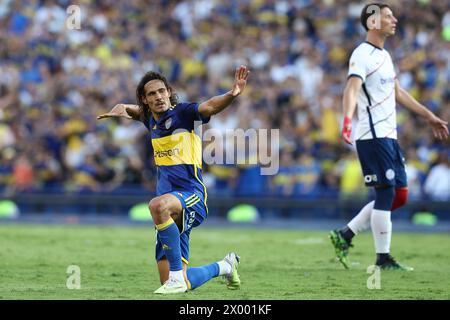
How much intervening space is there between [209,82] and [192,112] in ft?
38.7

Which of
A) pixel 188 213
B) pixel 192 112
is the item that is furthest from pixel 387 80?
pixel 188 213

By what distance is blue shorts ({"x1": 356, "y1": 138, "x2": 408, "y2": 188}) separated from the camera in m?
10.5

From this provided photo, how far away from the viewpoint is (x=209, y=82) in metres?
20.3

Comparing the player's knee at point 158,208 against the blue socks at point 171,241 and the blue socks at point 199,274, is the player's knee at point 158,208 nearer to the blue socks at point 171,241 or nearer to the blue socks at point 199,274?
the blue socks at point 171,241

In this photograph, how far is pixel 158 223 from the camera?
324 inches

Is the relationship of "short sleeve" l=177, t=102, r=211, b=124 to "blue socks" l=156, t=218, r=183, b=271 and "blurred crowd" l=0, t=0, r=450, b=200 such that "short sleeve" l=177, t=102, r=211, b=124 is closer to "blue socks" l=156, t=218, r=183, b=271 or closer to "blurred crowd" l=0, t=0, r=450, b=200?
"blue socks" l=156, t=218, r=183, b=271

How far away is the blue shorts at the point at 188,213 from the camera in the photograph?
27.8 feet

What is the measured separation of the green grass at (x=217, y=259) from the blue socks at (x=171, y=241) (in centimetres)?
29

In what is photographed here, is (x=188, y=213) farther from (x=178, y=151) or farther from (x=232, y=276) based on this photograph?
(x=232, y=276)

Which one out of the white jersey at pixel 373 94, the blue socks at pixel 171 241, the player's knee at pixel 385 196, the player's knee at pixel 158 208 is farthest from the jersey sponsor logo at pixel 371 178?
the player's knee at pixel 158 208

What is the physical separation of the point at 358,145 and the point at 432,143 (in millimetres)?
7887

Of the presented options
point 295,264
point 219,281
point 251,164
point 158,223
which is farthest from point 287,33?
point 158,223
